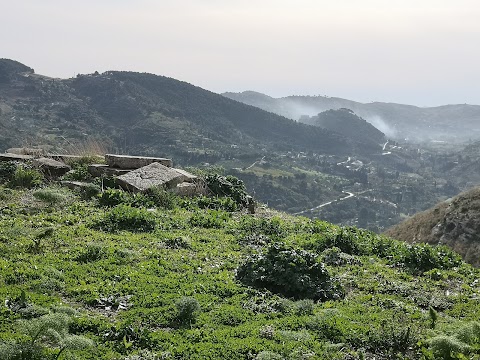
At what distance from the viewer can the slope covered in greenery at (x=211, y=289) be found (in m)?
6.29

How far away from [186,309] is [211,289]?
137 centimetres

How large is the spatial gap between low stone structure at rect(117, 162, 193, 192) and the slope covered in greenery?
1511 millimetres

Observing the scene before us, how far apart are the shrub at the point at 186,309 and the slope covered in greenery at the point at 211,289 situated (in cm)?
2

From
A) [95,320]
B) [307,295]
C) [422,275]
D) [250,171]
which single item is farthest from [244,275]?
[250,171]

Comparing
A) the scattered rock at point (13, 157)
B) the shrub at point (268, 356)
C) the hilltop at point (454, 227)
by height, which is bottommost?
the hilltop at point (454, 227)

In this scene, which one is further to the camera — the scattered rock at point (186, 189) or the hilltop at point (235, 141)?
the hilltop at point (235, 141)

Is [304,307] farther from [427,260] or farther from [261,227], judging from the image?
[261,227]

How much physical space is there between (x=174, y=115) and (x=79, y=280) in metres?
151

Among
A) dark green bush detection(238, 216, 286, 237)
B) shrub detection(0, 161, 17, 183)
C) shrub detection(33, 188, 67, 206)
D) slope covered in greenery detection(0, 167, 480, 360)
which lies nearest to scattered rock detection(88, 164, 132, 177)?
shrub detection(0, 161, 17, 183)

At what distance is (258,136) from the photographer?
173250mm

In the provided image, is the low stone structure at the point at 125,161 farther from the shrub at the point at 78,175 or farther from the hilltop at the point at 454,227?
the hilltop at the point at 454,227

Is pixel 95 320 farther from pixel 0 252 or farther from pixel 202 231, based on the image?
pixel 202 231

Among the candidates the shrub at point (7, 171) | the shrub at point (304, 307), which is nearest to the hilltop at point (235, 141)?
the shrub at point (7, 171)

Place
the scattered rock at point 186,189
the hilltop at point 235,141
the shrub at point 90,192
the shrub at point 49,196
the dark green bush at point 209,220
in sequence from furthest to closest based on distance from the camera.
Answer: the hilltop at point 235,141 < the scattered rock at point 186,189 < the shrub at point 90,192 < the dark green bush at point 209,220 < the shrub at point 49,196
